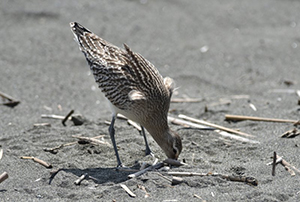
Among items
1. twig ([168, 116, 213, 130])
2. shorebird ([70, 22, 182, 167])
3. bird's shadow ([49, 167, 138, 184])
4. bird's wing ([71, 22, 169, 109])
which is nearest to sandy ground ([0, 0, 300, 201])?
bird's shadow ([49, 167, 138, 184])

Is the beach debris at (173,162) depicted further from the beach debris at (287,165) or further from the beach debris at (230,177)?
the beach debris at (287,165)

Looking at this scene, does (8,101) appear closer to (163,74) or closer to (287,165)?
(163,74)

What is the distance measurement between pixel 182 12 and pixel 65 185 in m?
9.21

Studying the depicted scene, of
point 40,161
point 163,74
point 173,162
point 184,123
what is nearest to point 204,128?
point 184,123

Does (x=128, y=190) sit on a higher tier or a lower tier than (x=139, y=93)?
lower

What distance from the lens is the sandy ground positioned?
6.25m

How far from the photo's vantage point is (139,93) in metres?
7.21

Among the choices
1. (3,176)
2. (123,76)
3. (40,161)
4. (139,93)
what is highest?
(123,76)

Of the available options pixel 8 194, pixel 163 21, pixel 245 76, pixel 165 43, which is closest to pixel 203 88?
pixel 245 76

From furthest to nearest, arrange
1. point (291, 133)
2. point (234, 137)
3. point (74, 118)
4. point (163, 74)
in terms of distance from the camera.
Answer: point (163, 74) → point (74, 118) → point (234, 137) → point (291, 133)

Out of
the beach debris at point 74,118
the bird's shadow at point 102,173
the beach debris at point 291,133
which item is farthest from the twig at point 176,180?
the beach debris at point 74,118

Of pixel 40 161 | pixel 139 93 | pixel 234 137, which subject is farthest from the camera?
pixel 234 137

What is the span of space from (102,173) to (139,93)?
1.33 meters

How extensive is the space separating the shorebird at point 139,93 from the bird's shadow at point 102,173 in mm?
303
